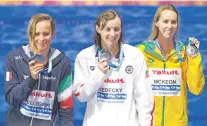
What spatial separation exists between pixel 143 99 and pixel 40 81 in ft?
1.94

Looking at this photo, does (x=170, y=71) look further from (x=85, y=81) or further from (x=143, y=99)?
(x=85, y=81)

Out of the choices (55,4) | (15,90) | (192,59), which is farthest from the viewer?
(55,4)

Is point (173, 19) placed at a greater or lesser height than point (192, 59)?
greater

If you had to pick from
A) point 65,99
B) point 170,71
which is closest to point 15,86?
point 65,99

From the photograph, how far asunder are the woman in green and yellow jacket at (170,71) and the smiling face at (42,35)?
74 centimetres

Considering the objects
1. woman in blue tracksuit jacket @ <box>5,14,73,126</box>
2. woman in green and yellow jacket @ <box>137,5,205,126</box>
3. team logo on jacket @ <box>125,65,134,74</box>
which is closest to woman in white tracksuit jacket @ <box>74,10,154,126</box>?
team logo on jacket @ <box>125,65,134,74</box>

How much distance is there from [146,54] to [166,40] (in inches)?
6.4

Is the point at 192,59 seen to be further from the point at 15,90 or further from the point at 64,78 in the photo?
the point at 15,90

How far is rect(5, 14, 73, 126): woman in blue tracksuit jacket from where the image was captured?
2.84 m

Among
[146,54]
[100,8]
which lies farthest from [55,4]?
[146,54]

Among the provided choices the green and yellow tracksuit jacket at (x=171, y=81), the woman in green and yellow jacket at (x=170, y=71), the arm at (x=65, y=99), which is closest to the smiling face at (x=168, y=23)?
the woman in green and yellow jacket at (x=170, y=71)

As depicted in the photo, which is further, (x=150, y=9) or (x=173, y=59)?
(x=150, y=9)

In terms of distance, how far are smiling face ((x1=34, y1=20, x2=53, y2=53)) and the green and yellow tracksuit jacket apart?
2.42 feet

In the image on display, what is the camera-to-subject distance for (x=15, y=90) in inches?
109
